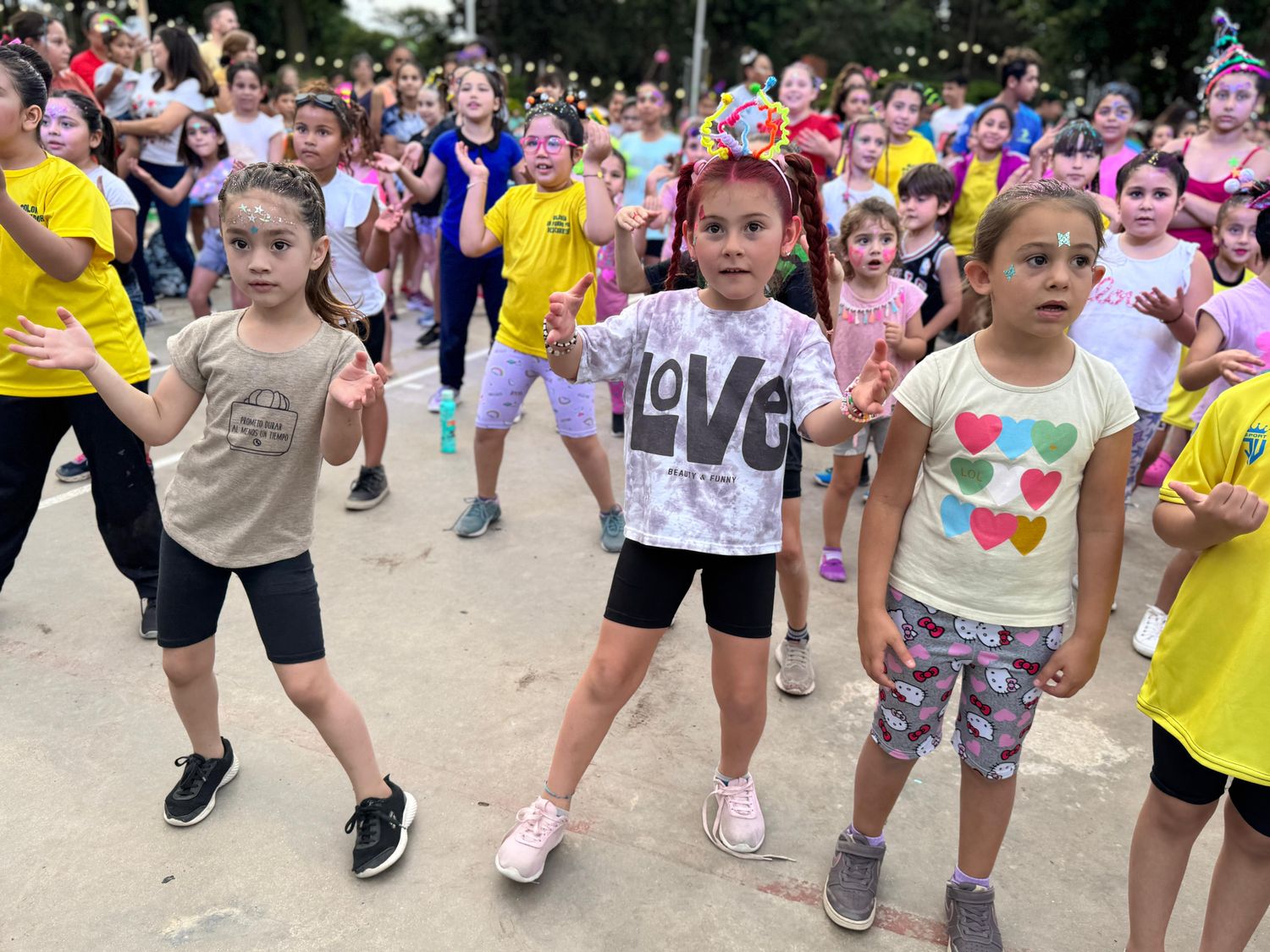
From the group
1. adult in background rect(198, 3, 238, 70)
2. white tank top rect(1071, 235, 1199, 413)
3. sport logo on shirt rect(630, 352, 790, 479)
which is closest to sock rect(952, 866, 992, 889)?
sport logo on shirt rect(630, 352, 790, 479)

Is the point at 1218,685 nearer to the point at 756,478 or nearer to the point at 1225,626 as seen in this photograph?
the point at 1225,626

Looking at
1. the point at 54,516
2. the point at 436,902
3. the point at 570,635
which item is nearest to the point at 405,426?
the point at 54,516

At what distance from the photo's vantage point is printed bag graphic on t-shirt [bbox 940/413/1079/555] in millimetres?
2021

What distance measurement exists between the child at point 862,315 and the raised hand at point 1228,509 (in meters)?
2.15

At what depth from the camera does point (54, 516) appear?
4.45 meters

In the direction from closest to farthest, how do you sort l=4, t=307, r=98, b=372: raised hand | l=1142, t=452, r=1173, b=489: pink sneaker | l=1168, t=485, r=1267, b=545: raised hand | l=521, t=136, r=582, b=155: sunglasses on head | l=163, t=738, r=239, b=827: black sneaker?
l=1168, t=485, r=1267, b=545: raised hand < l=4, t=307, r=98, b=372: raised hand < l=163, t=738, r=239, b=827: black sneaker < l=521, t=136, r=582, b=155: sunglasses on head < l=1142, t=452, r=1173, b=489: pink sneaker

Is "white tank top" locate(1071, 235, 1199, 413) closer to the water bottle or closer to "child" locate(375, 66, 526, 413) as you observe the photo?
"child" locate(375, 66, 526, 413)

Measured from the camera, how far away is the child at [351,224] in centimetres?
431

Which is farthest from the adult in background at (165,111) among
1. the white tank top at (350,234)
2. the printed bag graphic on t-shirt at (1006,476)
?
the printed bag graphic on t-shirt at (1006,476)

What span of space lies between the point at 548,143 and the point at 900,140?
154 inches

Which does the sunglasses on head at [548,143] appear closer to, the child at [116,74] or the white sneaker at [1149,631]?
the white sneaker at [1149,631]

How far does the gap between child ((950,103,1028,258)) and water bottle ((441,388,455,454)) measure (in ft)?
11.9

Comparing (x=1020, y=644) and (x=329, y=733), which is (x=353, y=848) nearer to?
(x=329, y=733)

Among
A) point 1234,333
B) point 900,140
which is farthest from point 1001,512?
point 900,140
